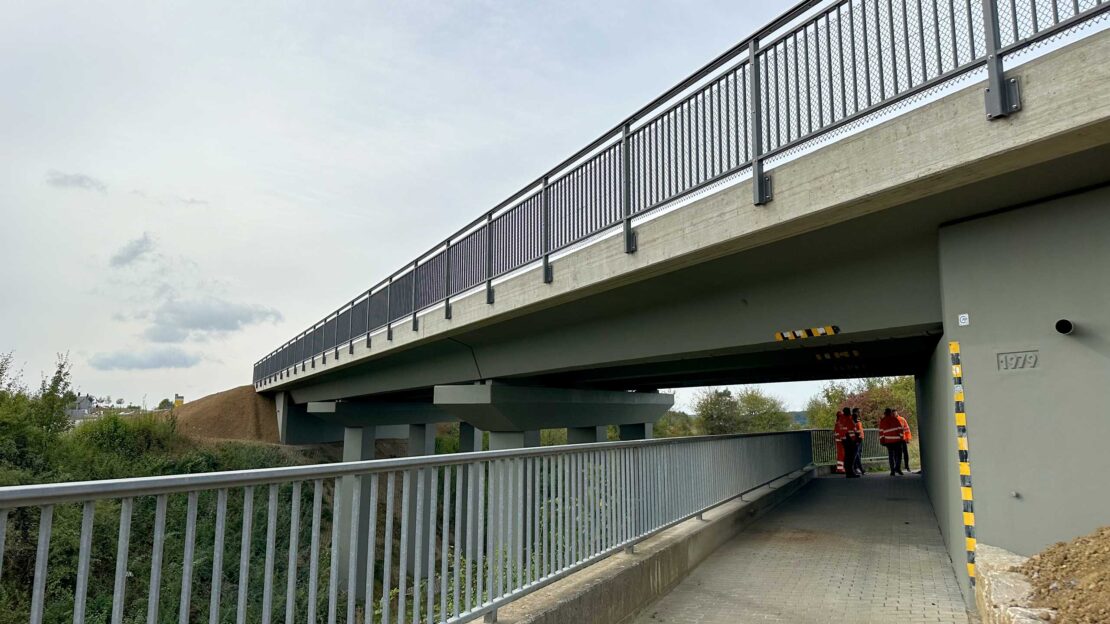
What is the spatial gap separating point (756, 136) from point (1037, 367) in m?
3.27

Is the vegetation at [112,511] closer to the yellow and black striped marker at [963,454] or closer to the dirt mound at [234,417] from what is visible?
the yellow and black striped marker at [963,454]

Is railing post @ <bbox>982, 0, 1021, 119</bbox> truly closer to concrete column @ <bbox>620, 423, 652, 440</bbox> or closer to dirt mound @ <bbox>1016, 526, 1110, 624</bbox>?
dirt mound @ <bbox>1016, 526, 1110, 624</bbox>

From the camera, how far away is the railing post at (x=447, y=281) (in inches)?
556

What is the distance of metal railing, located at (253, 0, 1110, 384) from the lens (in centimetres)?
546

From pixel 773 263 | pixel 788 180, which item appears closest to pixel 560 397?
pixel 773 263

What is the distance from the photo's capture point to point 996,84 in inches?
194

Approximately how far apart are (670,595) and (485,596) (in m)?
3.09

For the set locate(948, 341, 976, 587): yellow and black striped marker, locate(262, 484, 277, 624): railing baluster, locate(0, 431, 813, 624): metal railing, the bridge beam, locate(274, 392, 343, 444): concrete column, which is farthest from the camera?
locate(274, 392, 343, 444): concrete column

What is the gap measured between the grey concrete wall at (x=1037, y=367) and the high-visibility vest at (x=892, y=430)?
52.8 ft

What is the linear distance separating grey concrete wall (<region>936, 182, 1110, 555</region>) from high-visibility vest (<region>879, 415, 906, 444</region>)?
52.8ft

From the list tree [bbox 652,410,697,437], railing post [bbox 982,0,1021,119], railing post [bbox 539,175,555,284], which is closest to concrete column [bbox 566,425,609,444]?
railing post [bbox 539,175,555,284]

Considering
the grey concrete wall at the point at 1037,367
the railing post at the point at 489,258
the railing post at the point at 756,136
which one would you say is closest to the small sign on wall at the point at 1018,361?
the grey concrete wall at the point at 1037,367

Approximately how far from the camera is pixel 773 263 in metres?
8.09

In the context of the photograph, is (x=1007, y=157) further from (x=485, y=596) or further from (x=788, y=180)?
(x=485, y=596)
